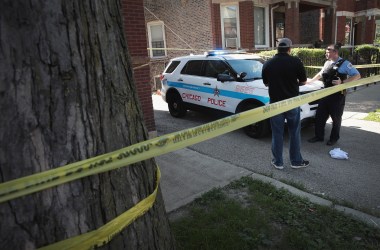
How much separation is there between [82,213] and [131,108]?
587 mm

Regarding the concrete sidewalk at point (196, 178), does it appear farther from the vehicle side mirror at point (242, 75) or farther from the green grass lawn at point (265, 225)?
the vehicle side mirror at point (242, 75)

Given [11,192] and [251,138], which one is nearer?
[11,192]

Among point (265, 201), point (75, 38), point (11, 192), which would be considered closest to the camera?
point (11, 192)

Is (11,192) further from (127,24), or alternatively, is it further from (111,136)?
(127,24)

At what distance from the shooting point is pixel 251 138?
262 inches

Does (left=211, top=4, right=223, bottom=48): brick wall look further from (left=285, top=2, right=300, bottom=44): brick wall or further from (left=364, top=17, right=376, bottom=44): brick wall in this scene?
(left=364, top=17, right=376, bottom=44): brick wall

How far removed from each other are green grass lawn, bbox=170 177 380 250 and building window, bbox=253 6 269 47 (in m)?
13.5

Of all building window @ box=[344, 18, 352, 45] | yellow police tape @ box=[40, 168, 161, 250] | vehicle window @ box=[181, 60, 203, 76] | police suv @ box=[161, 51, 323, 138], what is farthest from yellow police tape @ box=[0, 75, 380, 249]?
building window @ box=[344, 18, 352, 45]

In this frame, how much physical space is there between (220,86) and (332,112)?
7.82 feet

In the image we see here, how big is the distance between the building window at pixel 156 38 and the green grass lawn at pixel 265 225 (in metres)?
14.3

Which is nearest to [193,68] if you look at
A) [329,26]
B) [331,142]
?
[331,142]

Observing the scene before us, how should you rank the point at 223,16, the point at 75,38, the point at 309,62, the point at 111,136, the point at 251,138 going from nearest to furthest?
the point at 75,38 → the point at 111,136 → the point at 251,138 → the point at 309,62 → the point at 223,16

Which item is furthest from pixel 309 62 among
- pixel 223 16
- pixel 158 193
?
pixel 158 193

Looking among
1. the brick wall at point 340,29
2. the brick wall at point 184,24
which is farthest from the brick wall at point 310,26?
the brick wall at point 184,24
